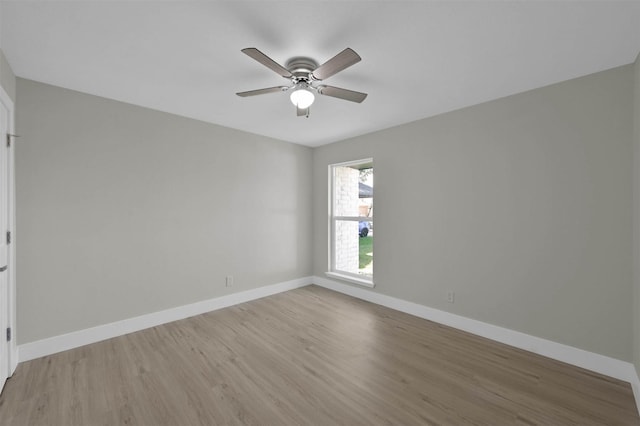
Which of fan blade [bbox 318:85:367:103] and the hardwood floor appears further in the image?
fan blade [bbox 318:85:367:103]

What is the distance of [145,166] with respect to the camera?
3.00m

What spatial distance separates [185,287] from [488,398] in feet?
10.5

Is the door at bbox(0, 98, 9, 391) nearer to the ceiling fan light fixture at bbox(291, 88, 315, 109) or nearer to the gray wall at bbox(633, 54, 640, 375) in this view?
the ceiling fan light fixture at bbox(291, 88, 315, 109)

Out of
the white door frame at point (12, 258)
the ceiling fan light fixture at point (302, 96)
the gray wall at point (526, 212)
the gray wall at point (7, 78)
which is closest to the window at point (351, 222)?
the gray wall at point (526, 212)

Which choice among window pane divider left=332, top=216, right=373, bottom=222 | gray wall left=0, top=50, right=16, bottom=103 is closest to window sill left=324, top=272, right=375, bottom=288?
window pane divider left=332, top=216, right=373, bottom=222

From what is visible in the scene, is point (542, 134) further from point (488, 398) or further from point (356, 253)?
point (356, 253)

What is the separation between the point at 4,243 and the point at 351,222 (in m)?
3.89

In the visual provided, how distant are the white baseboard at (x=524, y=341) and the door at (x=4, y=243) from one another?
11.9ft

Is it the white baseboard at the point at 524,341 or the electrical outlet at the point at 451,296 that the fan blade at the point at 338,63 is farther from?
the white baseboard at the point at 524,341

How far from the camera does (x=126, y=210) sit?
2.87 meters

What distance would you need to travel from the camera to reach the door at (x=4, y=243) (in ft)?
6.48

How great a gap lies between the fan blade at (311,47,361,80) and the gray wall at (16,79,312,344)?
2176 millimetres

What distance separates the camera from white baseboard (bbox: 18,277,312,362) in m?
2.37

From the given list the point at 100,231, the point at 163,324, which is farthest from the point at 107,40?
the point at 163,324
